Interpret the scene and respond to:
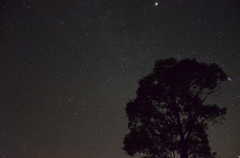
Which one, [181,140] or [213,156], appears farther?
[213,156]

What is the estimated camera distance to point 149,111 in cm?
1298

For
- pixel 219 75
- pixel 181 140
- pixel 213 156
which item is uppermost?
pixel 219 75

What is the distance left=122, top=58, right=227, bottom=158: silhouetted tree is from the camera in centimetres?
1275

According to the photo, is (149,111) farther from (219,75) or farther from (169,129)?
(219,75)

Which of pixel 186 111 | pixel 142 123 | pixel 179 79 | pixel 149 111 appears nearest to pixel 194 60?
pixel 179 79

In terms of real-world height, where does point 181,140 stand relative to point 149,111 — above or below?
below

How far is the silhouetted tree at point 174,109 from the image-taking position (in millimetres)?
12750

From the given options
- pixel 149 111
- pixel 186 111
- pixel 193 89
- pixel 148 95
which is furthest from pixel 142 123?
pixel 193 89

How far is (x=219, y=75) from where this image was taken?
13125 mm

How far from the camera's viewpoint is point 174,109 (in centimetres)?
1270

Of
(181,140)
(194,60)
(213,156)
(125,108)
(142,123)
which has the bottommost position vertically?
(213,156)

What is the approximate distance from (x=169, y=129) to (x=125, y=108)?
3.07 meters

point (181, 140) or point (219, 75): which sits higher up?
point (219, 75)

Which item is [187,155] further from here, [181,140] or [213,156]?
[213,156]
